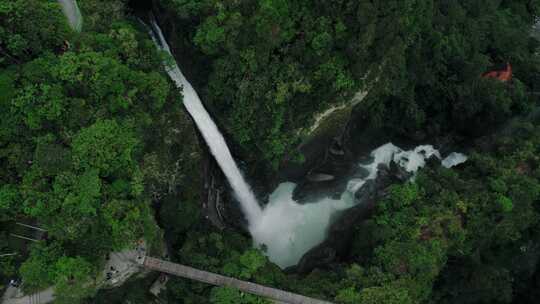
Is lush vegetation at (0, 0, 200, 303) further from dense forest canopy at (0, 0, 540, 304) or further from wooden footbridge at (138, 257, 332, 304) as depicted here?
wooden footbridge at (138, 257, 332, 304)

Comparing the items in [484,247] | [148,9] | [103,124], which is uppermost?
[148,9]

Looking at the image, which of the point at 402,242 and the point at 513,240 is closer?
the point at 402,242

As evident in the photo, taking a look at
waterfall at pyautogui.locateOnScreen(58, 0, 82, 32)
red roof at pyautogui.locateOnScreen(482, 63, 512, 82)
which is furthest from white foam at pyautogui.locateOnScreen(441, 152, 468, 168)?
waterfall at pyautogui.locateOnScreen(58, 0, 82, 32)

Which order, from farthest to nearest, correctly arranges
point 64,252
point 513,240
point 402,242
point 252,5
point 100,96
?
point 513,240
point 402,242
point 252,5
point 100,96
point 64,252

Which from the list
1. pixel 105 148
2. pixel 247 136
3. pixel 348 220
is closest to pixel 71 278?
pixel 105 148

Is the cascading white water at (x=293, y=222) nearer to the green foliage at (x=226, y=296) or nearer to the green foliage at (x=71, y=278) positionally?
the green foliage at (x=226, y=296)

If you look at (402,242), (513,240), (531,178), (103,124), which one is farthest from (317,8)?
(513,240)

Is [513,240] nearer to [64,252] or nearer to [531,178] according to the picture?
[531,178]

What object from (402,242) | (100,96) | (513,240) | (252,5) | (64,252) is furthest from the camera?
(513,240)

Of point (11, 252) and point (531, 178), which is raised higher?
point (11, 252)
